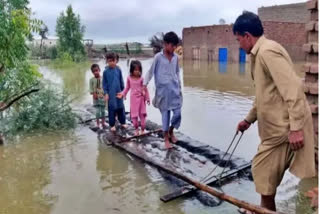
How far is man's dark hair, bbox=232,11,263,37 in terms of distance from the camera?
308 centimetres

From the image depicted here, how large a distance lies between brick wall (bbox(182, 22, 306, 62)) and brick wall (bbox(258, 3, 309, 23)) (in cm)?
408

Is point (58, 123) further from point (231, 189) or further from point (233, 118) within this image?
point (231, 189)

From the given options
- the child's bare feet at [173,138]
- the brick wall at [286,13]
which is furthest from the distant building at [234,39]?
the child's bare feet at [173,138]

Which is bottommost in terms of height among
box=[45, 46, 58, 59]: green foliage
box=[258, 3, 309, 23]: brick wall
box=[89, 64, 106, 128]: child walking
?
box=[89, 64, 106, 128]: child walking

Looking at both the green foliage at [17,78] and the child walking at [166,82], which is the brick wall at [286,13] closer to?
the child walking at [166,82]

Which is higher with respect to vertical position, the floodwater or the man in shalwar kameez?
the man in shalwar kameez

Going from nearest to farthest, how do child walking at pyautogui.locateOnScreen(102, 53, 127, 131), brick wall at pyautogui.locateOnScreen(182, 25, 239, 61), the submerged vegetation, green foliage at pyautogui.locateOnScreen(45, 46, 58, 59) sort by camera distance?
the submerged vegetation < child walking at pyautogui.locateOnScreen(102, 53, 127, 131) < brick wall at pyautogui.locateOnScreen(182, 25, 239, 61) < green foliage at pyautogui.locateOnScreen(45, 46, 58, 59)

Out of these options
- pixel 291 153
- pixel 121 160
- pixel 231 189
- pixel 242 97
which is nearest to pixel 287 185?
pixel 231 189

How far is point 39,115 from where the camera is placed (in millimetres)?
7691

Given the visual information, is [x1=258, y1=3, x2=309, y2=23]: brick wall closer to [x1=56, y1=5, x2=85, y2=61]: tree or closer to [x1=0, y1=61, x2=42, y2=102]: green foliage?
[x1=56, y1=5, x2=85, y2=61]: tree

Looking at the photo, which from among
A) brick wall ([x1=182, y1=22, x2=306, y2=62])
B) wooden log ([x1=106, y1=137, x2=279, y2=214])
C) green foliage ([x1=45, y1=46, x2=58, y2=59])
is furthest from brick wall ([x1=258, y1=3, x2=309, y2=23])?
wooden log ([x1=106, y1=137, x2=279, y2=214])

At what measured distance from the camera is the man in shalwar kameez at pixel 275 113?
284cm

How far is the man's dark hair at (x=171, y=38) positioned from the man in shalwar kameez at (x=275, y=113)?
91.7 inches

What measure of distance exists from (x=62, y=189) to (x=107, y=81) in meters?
2.81
